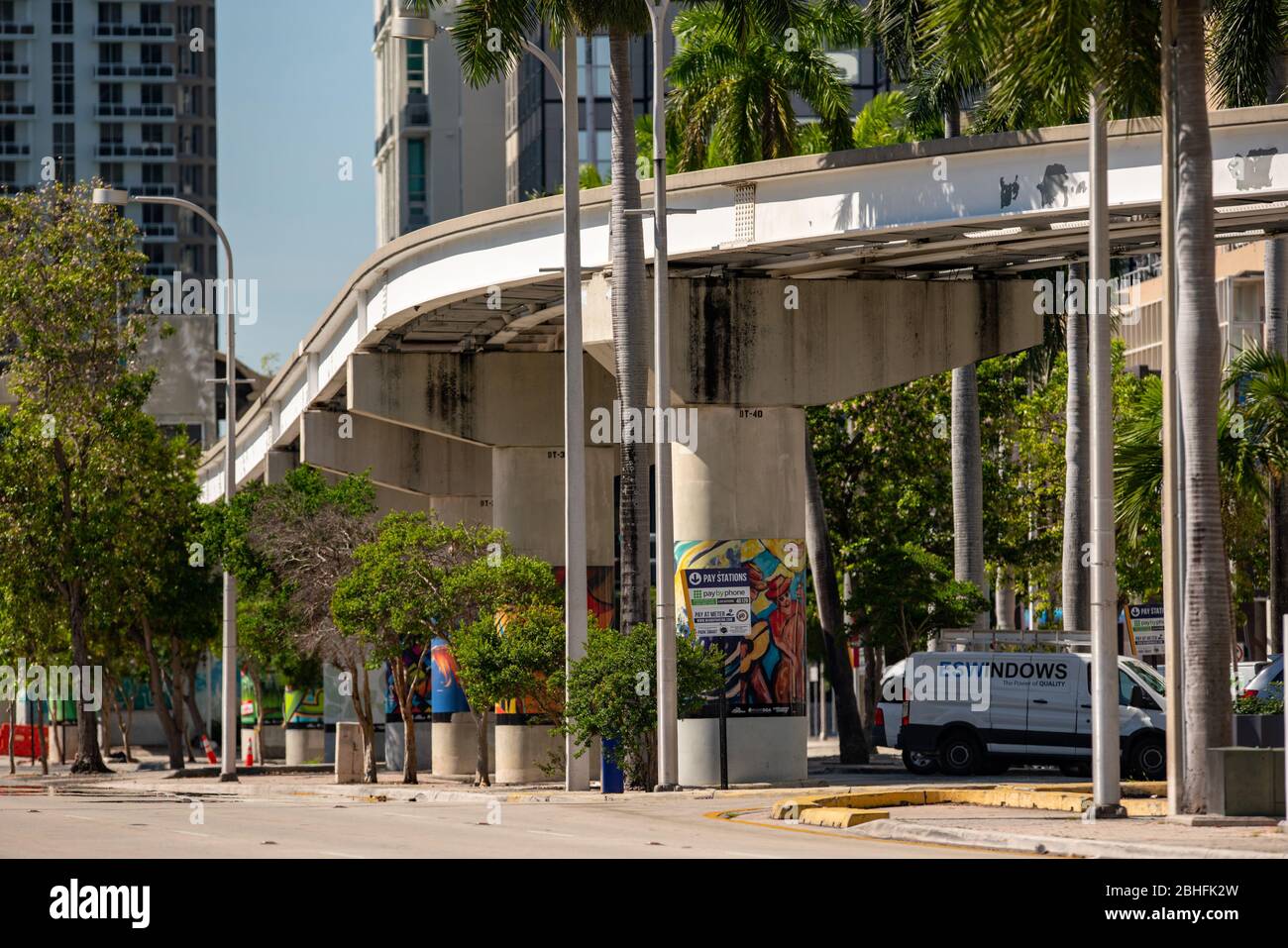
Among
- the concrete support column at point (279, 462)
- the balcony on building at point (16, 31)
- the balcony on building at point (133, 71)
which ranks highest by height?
the balcony on building at point (16, 31)

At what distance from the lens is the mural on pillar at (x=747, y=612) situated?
30141mm

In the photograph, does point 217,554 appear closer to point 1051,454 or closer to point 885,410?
point 885,410

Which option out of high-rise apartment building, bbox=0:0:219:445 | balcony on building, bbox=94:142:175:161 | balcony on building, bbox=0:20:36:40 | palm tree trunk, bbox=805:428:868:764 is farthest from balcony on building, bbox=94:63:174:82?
palm tree trunk, bbox=805:428:868:764

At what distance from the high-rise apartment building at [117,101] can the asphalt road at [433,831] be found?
12405cm

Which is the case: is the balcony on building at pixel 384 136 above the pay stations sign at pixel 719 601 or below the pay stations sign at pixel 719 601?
above

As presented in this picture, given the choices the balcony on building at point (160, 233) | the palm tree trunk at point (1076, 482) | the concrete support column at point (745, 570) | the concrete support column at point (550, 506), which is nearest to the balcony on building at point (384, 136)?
the balcony on building at point (160, 233)

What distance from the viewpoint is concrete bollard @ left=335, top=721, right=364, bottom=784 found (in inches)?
1448

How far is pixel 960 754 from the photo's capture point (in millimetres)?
34250

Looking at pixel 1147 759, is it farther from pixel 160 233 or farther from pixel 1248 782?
pixel 160 233

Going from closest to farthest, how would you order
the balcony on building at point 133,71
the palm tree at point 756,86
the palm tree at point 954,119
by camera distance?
1. the palm tree at point 756,86
2. the palm tree at point 954,119
3. the balcony on building at point 133,71

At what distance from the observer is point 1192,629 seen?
65.7ft

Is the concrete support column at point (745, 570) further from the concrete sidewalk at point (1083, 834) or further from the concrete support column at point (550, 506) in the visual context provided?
the concrete sidewalk at point (1083, 834)

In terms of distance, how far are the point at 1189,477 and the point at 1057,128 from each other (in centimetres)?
781

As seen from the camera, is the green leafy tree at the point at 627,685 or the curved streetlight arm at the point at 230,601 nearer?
the green leafy tree at the point at 627,685
